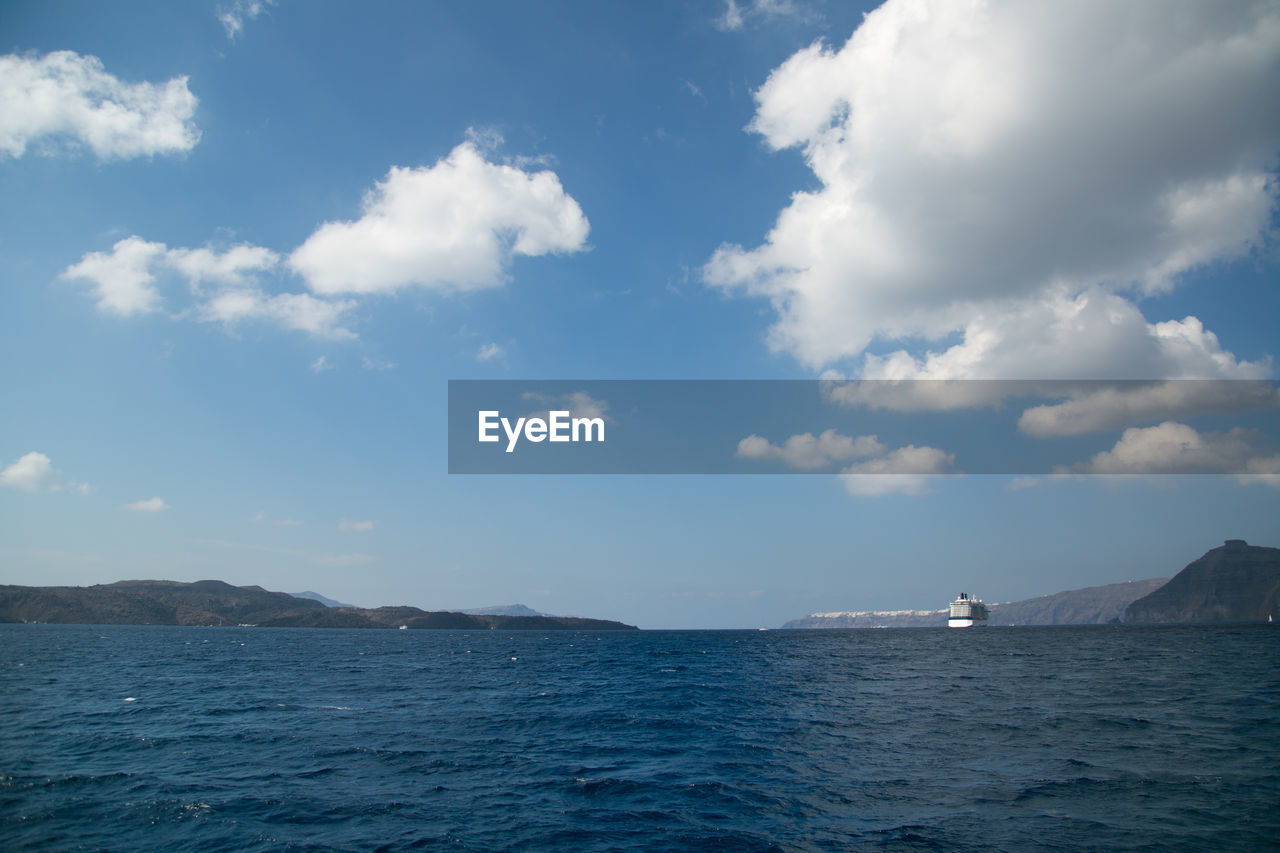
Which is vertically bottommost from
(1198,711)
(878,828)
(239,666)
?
(239,666)

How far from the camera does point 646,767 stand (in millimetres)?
30172

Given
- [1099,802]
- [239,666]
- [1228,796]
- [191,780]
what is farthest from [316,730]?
[239,666]

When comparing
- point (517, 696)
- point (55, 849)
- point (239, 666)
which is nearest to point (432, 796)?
point (55, 849)

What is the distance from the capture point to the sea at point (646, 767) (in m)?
21.1

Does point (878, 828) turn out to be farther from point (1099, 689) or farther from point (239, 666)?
point (239, 666)

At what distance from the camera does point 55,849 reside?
1995 centimetres

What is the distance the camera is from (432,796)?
993 inches

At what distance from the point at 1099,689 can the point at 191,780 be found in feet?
217

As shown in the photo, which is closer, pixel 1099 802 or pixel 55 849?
pixel 55 849

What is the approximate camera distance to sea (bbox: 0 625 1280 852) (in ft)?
69.1

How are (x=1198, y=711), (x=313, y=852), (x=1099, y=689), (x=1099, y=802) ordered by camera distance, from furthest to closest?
(x=1099, y=689), (x=1198, y=711), (x=1099, y=802), (x=313, y=852)

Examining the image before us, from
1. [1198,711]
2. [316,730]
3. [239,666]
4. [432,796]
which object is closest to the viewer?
[432,796]

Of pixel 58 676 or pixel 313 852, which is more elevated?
pixel 313 852

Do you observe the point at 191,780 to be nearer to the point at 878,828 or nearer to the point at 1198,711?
the point at 878,828
